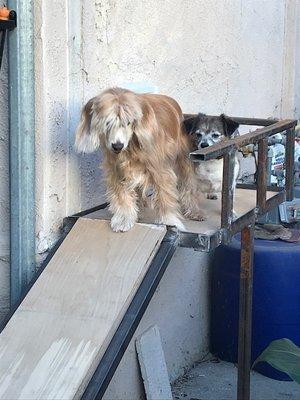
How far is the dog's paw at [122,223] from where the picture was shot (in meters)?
3.35

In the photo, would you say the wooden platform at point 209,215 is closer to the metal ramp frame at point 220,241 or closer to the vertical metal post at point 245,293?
the metal ramp frame at point 220,241

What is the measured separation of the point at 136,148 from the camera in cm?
324

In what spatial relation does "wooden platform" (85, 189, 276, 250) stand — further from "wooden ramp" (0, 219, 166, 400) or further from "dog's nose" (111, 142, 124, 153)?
"dog's nose" (111, 142, 124, 153)

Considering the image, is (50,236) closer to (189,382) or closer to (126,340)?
(126,340)

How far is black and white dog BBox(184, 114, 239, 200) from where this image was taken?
367cm

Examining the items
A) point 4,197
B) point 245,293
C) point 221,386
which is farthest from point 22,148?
point 221,386

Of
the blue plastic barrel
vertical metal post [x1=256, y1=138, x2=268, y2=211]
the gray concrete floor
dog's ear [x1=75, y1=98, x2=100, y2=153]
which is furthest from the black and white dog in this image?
the gray concrete floor

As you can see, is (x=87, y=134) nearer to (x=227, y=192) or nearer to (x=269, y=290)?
(x=227, y=192)

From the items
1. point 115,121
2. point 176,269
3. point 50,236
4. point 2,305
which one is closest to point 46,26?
point 115,121

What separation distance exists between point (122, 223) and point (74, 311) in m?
0.44

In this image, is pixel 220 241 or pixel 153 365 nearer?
pixel 220 241

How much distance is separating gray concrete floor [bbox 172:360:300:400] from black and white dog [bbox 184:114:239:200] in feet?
4.15

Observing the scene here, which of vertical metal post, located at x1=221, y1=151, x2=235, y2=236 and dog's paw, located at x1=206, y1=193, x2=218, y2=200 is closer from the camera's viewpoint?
vertical metal post, located at x1=221, y1=151, x2=235, y2=236

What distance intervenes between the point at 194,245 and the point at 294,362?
863 millimetres
